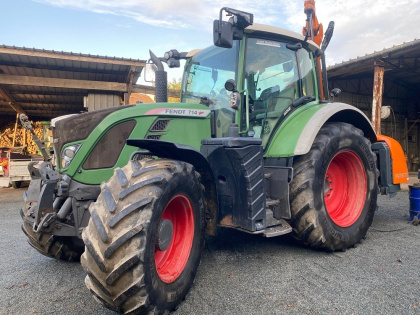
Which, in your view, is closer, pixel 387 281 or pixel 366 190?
pixel 387 281

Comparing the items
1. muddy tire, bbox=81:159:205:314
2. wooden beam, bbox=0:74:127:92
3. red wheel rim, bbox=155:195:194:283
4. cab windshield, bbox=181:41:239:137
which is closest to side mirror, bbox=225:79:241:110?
cab windshield, bbox=181:41:239:137

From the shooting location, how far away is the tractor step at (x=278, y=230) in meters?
3.06

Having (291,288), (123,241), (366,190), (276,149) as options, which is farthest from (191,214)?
(366,190)

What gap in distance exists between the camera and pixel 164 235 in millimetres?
2375

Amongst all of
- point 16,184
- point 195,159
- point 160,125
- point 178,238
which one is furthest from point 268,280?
point 16,184

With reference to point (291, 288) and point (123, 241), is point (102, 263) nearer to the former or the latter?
point (123, 241)

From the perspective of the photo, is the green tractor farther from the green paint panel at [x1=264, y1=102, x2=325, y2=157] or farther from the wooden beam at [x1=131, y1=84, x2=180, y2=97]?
the wooden beam at [x1=131, y1=84, x2=180, y2=97]

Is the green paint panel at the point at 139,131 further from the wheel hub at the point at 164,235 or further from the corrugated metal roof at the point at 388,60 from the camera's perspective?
the corrugated metal roof at the point at 388,60

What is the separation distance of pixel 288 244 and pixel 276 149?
1.19 m

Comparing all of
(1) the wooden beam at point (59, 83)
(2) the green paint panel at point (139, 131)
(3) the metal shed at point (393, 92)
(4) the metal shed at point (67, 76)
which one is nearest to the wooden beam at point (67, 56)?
(4) the metal shed at point (67, 76)

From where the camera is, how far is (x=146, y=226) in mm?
2059

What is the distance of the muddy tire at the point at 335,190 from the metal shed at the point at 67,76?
743cm

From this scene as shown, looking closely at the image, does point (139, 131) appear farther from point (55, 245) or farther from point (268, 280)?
point (268, 280)

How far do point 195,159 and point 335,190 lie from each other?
2209mm
